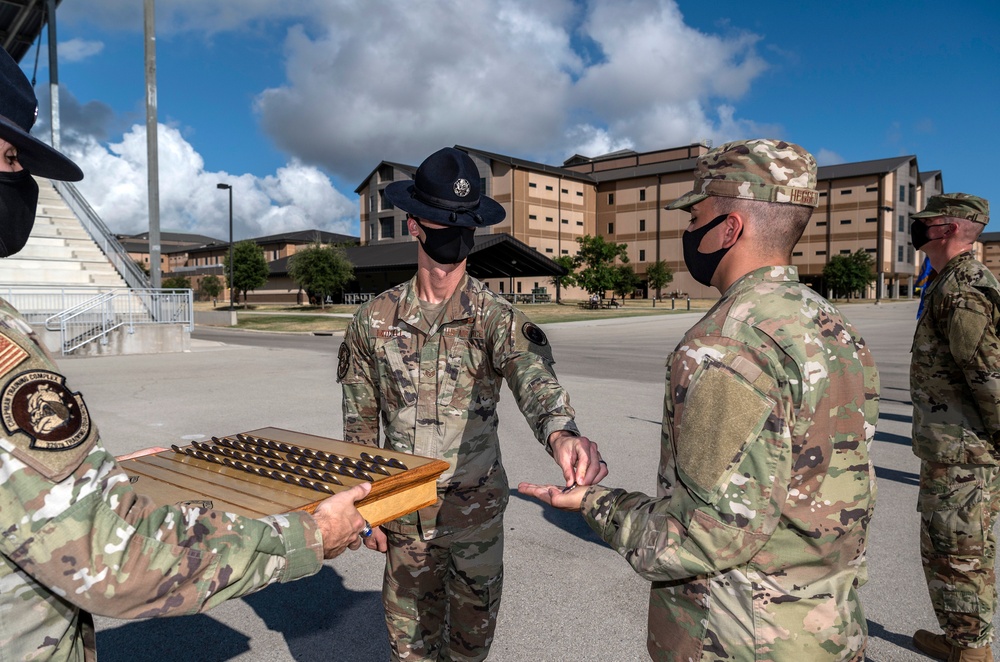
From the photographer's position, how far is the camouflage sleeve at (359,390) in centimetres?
291

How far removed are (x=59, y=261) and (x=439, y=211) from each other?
2578 centimetres

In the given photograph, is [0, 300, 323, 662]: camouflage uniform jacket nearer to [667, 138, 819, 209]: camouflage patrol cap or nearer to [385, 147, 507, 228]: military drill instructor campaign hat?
[667, 138, 819, 209]: camouflage patrol cap

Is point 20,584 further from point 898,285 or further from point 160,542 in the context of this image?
point 898,285

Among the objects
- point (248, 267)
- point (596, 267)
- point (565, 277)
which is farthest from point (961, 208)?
point (248, 267)

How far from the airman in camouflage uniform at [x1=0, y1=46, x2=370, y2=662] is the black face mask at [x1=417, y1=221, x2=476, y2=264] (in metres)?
1.47

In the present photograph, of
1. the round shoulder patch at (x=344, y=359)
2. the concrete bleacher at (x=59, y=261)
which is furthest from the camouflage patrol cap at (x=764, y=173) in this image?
the concrete bleacher at (x=59, y=261)

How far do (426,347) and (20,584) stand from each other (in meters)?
1.67

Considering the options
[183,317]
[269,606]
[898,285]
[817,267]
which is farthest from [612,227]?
[269,606]

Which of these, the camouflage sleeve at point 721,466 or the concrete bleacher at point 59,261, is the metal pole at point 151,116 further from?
the camouflage sleeve at point 721,466

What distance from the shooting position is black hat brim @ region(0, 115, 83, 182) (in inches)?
50.1

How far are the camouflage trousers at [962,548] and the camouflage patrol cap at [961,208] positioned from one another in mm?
1322

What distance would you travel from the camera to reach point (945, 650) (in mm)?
3109

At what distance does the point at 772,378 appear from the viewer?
5.07ft

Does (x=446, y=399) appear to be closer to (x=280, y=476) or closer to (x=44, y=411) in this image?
(x=280, y=476)
